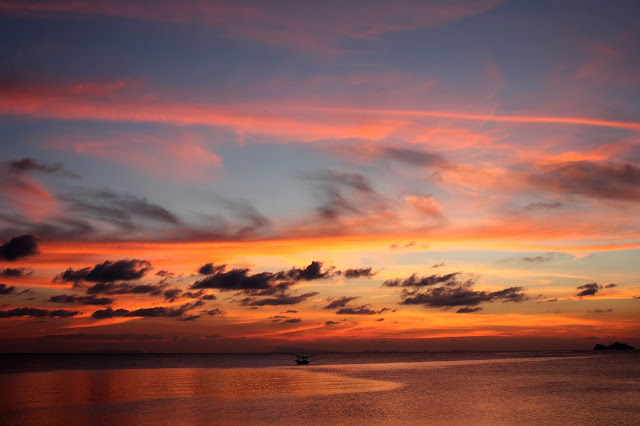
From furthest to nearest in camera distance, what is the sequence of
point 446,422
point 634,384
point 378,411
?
point 634,384 < point 378,411 < point 446,422

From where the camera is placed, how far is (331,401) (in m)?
75.6

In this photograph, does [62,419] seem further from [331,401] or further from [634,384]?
[634,384]

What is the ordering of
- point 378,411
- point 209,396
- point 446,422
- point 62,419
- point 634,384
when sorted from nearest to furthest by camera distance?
point 446,422 < point 62,419 < point 378,411 < point 209,396 < point 634,384

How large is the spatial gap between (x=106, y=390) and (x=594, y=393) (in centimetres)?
8182

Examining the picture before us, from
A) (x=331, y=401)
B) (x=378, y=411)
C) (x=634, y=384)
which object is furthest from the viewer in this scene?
(x=634, y=384)

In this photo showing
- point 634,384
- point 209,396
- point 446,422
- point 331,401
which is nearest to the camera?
point 446,422

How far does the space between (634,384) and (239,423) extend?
84.5 meters

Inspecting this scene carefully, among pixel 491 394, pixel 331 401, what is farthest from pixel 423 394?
A: pixel 331 401

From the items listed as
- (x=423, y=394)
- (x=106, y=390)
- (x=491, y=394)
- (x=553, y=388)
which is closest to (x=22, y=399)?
(x=106, y=390)

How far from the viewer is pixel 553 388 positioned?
310 feet

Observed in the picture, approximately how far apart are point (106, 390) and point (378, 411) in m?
54.6

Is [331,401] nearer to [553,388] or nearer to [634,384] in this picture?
[553,388]

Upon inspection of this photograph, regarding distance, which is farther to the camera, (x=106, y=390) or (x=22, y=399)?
(x=106, y=390)

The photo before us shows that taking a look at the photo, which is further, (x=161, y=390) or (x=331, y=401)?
(x=161, y=390)
